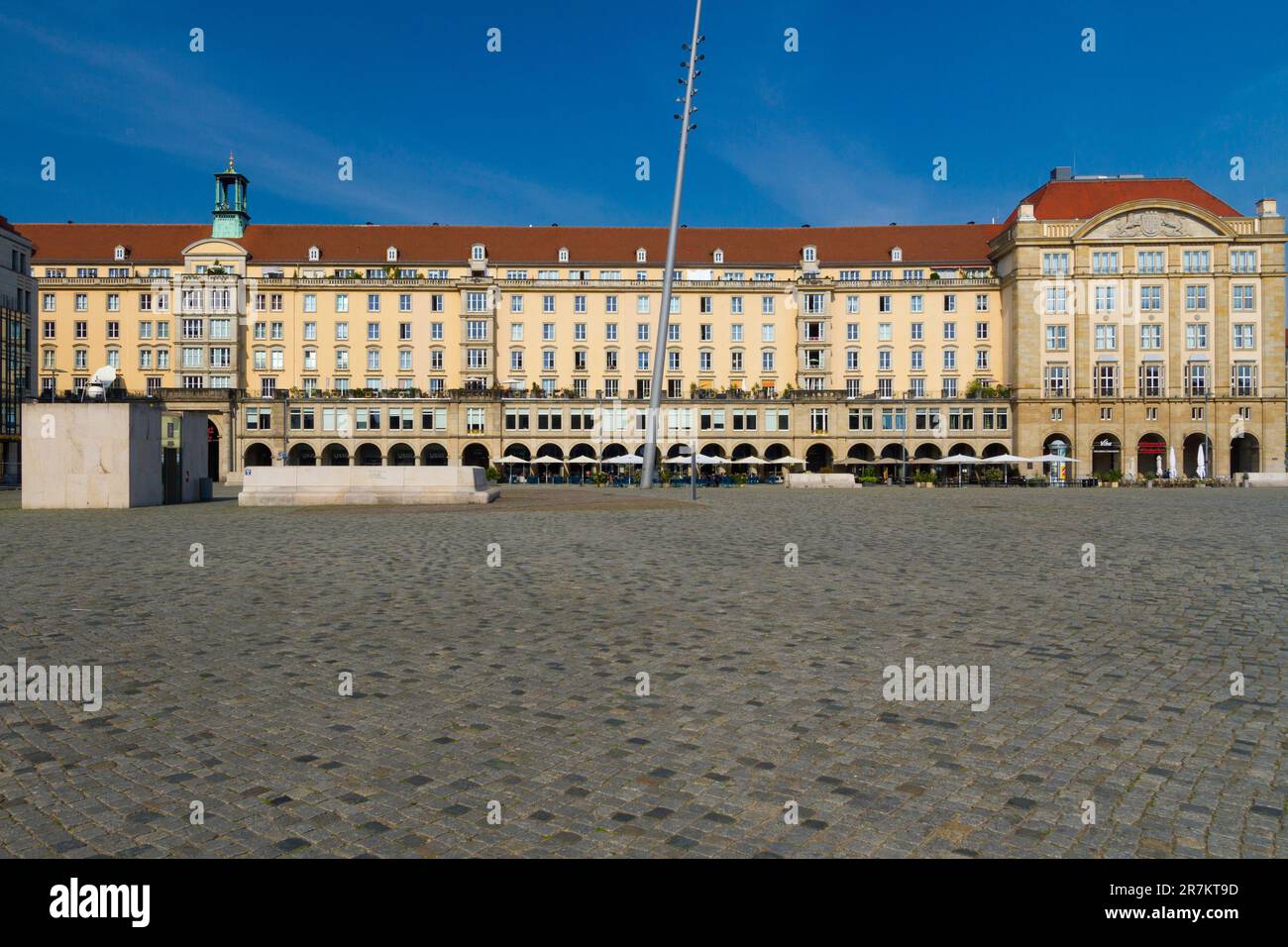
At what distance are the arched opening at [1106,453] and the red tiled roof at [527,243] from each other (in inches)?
766

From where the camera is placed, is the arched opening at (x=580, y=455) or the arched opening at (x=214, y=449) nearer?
the arched opening at (x=214, y=449)

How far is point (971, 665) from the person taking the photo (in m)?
6.62

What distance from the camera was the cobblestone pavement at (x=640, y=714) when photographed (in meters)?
3.80

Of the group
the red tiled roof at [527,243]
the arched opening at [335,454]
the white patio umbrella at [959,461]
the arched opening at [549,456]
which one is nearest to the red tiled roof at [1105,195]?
the red tiled roof at [527,243]

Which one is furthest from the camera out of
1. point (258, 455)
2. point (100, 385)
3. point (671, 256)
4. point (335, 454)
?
point (258, 455)

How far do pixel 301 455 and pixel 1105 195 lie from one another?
7436 centimetres

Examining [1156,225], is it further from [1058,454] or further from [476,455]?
[476,455]

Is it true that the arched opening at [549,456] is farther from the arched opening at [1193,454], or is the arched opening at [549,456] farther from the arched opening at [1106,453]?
the arched opening at [1193,454]

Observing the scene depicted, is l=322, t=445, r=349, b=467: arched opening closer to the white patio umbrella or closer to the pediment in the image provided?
the white patio umbrella

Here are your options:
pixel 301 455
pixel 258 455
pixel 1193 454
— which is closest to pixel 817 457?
pixel 1193 454

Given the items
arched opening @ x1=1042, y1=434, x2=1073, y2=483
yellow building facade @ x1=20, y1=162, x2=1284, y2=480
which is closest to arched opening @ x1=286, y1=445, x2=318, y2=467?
yellow building facade @ x1=20, y1=162, x2=1284, y2=480

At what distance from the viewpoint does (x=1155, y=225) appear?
2918 inches
